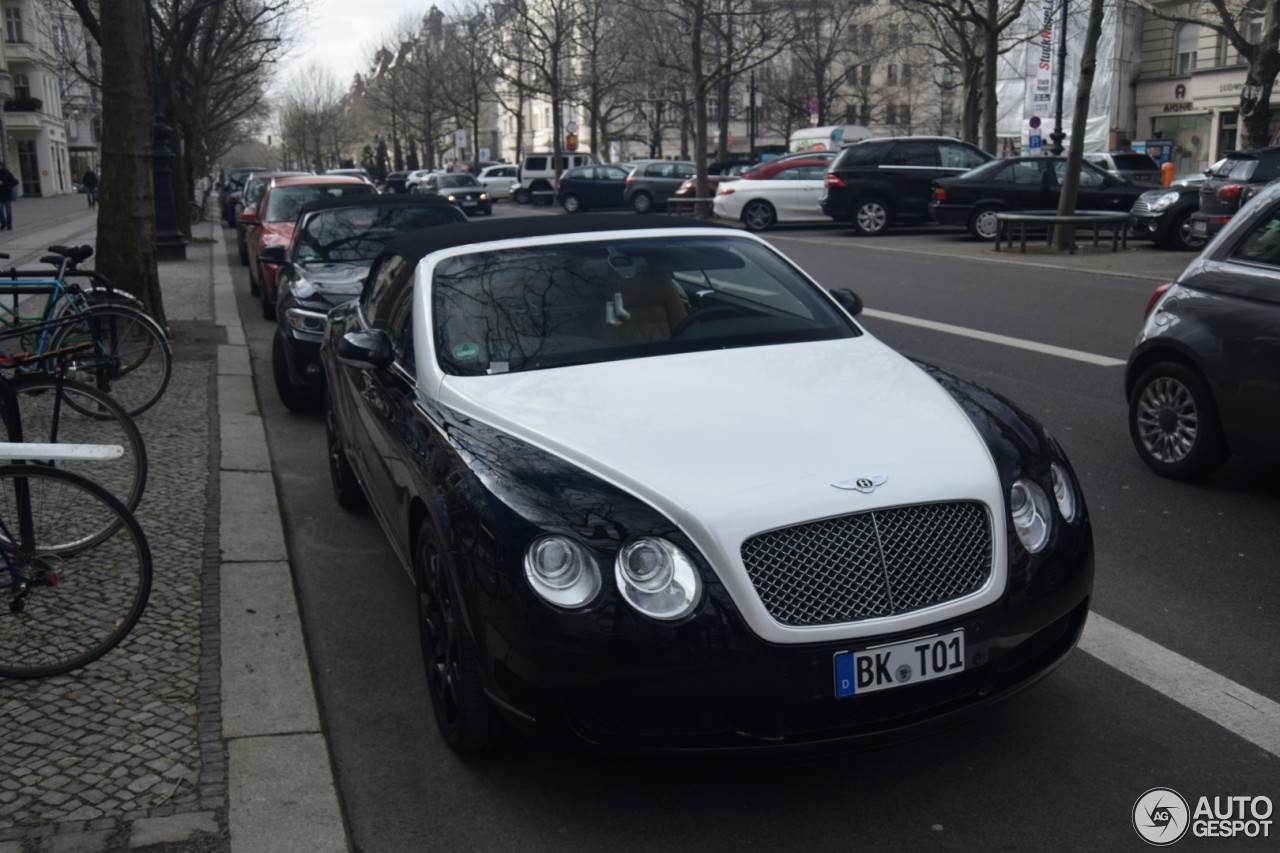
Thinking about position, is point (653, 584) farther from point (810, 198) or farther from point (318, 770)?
point (810, 198)

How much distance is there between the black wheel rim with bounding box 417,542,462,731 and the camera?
3.87m

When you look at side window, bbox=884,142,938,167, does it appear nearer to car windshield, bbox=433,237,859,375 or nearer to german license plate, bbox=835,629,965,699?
car windshield, bbox=433,237,859,375

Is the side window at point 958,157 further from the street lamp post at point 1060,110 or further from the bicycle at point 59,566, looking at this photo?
the bicycle at point 59,566

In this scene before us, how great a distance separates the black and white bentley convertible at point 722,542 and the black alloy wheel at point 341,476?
2.02 m

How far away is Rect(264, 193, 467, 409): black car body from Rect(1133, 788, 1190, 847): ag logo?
6.30 metres

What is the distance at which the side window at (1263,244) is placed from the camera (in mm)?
6359

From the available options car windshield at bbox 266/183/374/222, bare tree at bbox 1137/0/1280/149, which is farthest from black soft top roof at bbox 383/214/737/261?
bare tree at bbox 1137/0/1280/149

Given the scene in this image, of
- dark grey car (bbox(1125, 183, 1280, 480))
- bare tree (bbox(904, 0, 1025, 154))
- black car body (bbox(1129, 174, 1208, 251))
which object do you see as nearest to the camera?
dark grey car (bbox(1125, 183, 1280, 480))

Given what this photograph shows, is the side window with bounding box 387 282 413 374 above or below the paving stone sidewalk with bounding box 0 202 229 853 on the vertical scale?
above

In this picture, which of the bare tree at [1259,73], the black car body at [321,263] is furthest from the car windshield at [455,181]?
the black car body at [321,263]

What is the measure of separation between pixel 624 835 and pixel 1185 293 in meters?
4.69

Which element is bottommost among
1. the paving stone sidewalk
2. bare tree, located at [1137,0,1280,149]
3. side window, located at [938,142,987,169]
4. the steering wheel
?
the paving stone sidewalk

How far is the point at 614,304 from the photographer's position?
4.93 meters

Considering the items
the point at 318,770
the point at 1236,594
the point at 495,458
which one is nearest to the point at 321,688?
the point at 318,770
